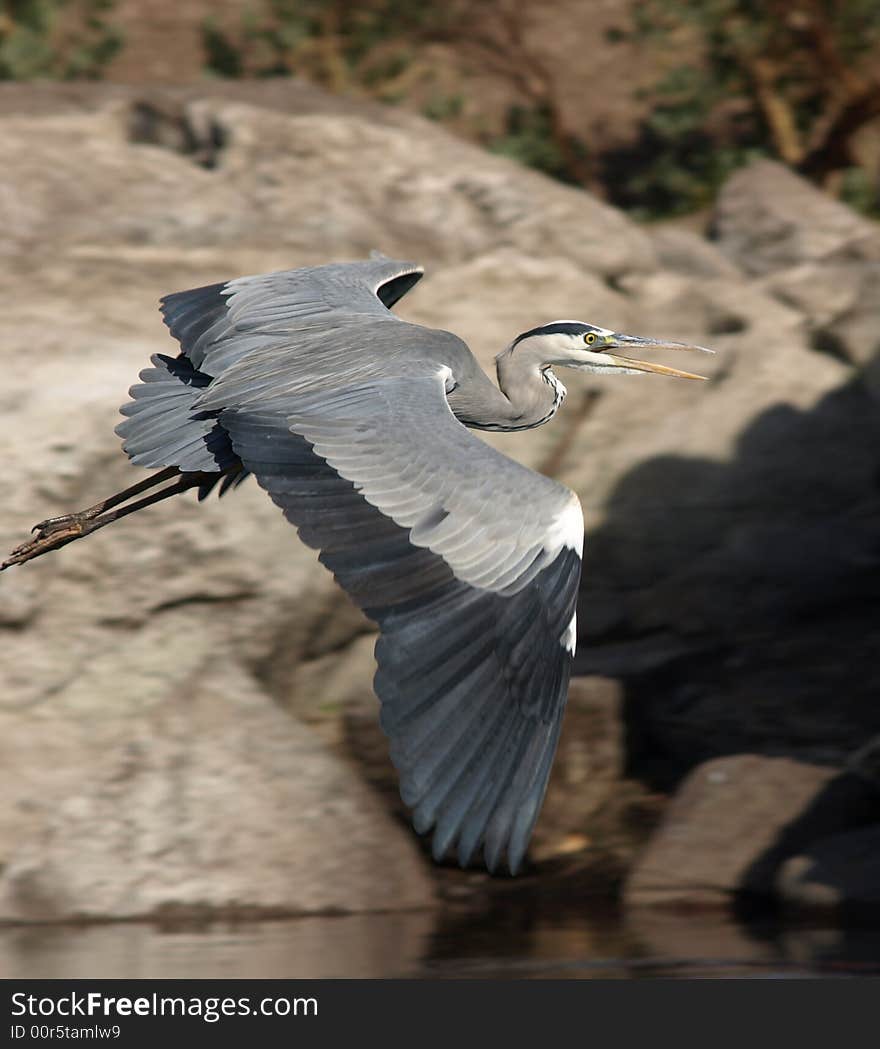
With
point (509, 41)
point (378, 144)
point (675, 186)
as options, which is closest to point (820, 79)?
point (675, 186)

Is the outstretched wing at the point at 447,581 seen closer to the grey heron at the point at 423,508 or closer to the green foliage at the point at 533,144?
the grey heron at the point at 423,508

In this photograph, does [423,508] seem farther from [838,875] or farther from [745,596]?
[745,596]

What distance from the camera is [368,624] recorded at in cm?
795

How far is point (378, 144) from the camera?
994 centimetres

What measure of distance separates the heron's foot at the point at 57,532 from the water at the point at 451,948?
139 cm

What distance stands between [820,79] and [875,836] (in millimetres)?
7746

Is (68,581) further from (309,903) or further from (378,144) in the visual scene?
(378,144)

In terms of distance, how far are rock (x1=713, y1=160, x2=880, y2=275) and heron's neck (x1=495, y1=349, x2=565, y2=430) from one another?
4932mm

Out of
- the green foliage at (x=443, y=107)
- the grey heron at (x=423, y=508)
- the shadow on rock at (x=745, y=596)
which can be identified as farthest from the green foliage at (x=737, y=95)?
the grey heron at (x=423, y=508)

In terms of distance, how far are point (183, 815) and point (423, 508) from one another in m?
2.78

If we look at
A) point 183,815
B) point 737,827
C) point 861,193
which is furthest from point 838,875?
point 861,193

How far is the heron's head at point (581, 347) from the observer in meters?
6.04

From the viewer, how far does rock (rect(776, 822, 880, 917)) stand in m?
6.56

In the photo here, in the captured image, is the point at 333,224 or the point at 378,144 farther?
the point at 378,144
